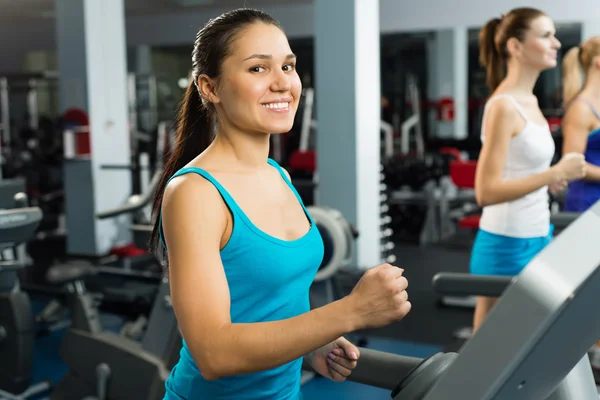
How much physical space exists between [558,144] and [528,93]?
11.9 feet

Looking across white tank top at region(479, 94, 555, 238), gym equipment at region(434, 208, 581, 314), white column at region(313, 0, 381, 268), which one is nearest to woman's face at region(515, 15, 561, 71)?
white tank top at region(479, 94, 555, 238)

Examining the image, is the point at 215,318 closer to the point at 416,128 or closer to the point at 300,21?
the point at 416,128

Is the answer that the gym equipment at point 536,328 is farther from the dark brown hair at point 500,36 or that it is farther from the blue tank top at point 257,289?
the dark brown hair at point 500,36

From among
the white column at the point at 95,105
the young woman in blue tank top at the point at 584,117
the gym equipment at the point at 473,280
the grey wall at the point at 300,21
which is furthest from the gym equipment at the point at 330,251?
the grey wall at the point at 300,21

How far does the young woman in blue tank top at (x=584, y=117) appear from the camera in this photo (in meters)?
2.70

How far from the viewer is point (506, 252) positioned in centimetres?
218

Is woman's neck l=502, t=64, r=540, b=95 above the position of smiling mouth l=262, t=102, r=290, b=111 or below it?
above

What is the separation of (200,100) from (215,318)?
1.45 feet

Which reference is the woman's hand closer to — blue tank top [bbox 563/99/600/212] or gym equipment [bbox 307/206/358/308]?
blue tank top [bbox 563/99/600/212]

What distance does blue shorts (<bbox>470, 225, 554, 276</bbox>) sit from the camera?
217 centimetres

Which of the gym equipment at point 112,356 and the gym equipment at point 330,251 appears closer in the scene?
the gym equipment at point 112,356

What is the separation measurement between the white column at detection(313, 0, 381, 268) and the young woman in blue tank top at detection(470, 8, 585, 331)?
2.70 m

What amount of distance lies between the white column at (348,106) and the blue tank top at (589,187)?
7.27 feet

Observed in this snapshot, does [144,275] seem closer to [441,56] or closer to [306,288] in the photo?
[306,288]
